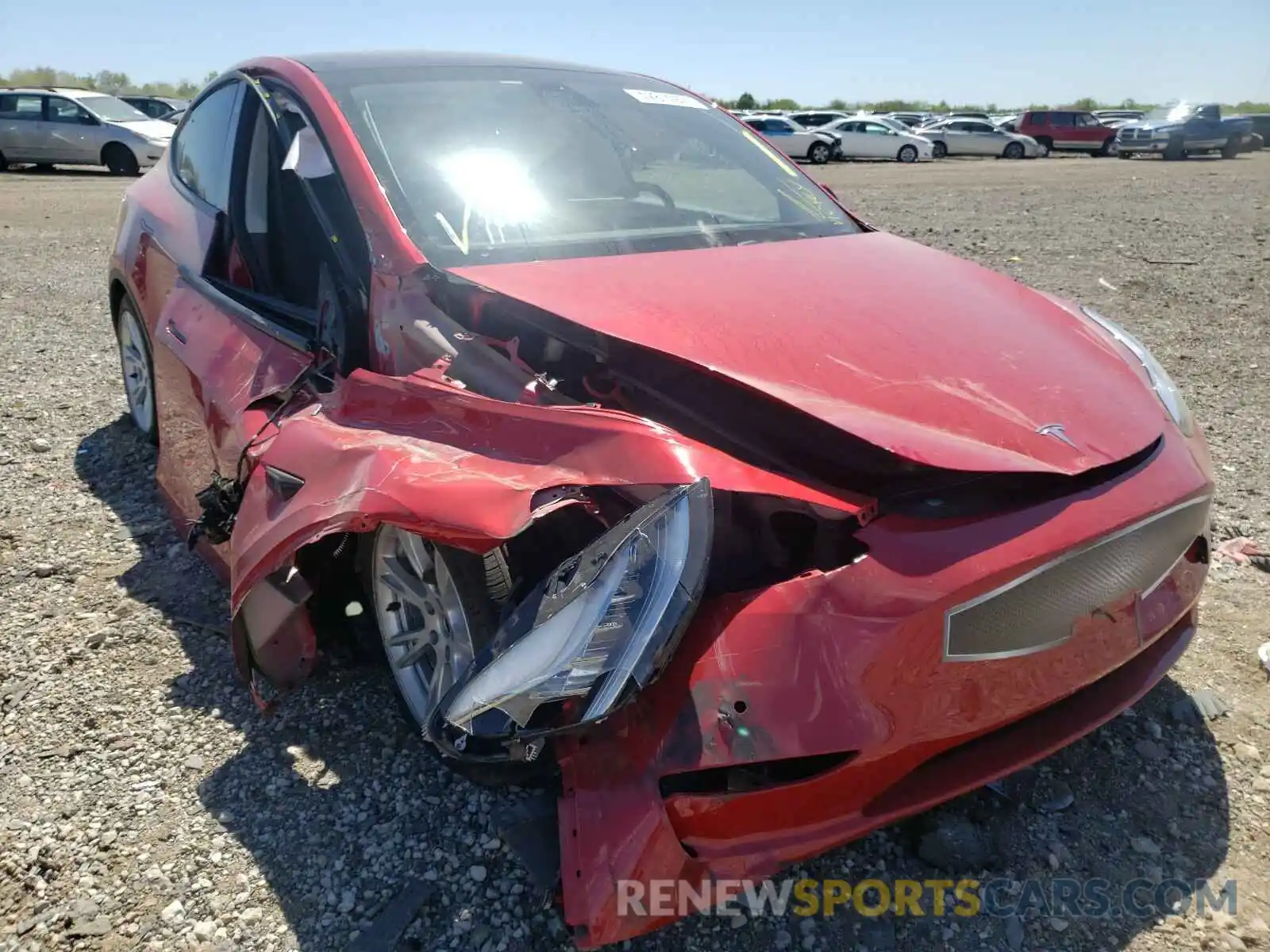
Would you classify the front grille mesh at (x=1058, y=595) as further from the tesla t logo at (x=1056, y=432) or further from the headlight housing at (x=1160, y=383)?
the headlight housing at (x=1160, y=383)

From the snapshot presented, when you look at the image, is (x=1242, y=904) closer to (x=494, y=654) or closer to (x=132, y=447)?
(x=494, y=654)

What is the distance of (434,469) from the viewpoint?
76.1 inches

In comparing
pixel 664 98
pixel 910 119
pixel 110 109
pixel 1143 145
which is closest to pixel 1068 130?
pixel 1143 145

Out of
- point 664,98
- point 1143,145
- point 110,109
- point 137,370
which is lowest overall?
point 110,109

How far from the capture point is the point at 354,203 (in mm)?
2547

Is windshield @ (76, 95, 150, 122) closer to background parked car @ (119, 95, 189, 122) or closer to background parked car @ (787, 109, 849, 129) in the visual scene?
background parked car @ (119, 95, 189, 122)

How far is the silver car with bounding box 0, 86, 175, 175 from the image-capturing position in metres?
16.7

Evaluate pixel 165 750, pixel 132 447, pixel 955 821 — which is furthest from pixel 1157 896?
pixel 132 447

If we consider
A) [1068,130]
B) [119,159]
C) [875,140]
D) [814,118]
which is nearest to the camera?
[119,159]

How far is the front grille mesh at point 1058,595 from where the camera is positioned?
1689mm

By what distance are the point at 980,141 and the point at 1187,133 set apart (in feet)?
18.9

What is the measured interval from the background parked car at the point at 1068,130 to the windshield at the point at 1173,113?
66.7 inches

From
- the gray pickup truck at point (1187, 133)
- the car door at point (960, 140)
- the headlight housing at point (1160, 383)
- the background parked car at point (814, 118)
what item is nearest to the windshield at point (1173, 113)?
the gray pickup truck at point (1187, 133)

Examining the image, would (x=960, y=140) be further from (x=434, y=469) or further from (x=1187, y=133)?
(x=434, y=469)
